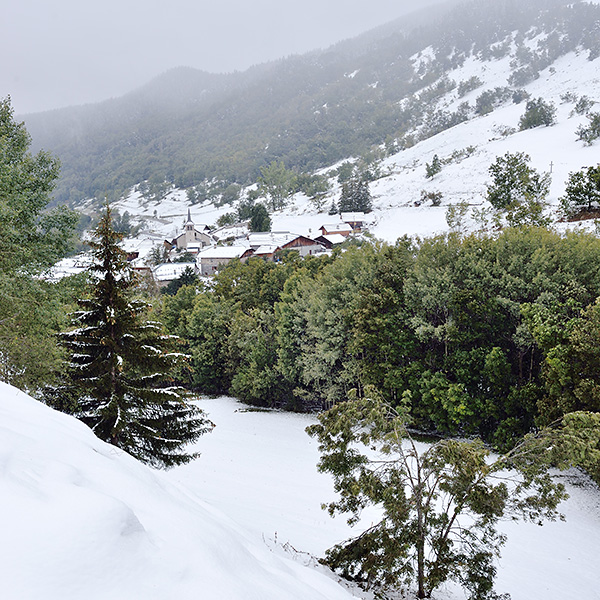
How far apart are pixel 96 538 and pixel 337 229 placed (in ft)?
236

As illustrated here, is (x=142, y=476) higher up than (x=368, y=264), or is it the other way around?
(x=142, y=476)

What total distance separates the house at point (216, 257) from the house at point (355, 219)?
19147 mm

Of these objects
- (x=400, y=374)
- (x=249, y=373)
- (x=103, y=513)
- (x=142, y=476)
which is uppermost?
(x=103, y=513)

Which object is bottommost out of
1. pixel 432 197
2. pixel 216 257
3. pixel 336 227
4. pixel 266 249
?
pixel 216 257

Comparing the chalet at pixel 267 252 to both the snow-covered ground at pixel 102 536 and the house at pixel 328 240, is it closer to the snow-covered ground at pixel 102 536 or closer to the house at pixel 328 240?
the house at pixel 328 240

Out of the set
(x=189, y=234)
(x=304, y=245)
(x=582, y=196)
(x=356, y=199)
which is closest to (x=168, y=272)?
(x=304, y=245)

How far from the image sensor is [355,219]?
249 ft

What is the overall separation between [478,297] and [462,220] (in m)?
35.0

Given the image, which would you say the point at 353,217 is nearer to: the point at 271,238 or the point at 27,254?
the point at 271,238

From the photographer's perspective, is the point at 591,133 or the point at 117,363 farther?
the point at 591,133

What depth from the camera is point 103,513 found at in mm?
3404

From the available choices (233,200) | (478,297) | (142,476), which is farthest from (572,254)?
(233,200)

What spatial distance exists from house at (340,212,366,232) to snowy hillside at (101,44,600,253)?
2.17m

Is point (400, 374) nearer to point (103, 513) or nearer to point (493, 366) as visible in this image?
point (493, 366)
